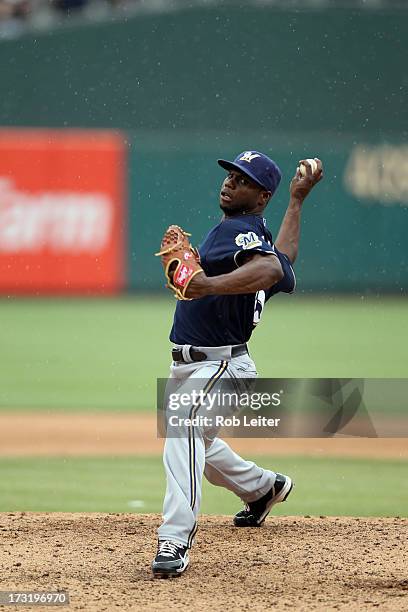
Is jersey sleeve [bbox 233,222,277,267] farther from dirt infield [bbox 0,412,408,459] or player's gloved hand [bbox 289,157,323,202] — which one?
dirt infield [bbox 0,412,408,459]

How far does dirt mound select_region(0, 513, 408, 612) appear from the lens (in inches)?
161

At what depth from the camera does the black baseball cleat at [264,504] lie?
17.3 feet

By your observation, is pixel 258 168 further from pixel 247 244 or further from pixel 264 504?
pixel 264 504

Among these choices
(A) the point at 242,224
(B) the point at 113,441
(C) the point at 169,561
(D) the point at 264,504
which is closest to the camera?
(C) the point at 169,561

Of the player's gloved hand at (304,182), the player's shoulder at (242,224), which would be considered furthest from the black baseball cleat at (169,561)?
the player's gloved hand at (304,182)

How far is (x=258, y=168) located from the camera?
4.68 m

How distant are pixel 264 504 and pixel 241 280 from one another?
141 cm

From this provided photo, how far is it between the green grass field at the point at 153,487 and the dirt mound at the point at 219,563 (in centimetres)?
54

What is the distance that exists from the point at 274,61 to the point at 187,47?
5.36 feet

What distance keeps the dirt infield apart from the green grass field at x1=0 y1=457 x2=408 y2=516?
258 mm

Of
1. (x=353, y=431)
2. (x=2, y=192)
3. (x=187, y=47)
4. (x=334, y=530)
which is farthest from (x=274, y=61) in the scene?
(x=334, y=530)

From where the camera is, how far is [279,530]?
5301 millimetres

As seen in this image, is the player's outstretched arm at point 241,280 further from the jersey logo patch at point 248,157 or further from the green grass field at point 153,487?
the green grass field at point 153,487

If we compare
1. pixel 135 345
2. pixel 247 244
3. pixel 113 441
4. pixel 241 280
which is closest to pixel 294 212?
pixel 247 244
